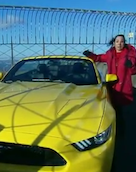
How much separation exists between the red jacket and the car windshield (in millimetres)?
399

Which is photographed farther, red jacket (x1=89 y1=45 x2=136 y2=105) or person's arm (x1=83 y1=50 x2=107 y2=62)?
person's arm (x1=83 y1=50 x2=107 y2=62)

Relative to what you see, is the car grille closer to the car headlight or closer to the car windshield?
the car headlight

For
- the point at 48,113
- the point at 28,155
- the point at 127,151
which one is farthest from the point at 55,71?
the point at 28,155

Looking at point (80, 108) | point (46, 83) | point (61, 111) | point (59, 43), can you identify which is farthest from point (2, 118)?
point (59, 43)

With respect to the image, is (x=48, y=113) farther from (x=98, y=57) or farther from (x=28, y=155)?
(x=98, y=57)

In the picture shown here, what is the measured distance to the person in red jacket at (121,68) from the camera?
4.61m

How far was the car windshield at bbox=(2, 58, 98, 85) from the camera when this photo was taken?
428cm

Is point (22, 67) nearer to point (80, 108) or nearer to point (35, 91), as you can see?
point (35, 91)

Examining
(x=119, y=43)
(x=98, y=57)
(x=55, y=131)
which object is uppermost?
(x=119, y=43)

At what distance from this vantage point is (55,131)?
8.20ft

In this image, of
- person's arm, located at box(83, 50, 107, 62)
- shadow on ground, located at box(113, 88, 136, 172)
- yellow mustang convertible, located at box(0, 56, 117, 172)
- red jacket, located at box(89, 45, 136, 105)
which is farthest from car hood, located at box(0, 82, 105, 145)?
person's arm, located at box(83, 50, 107, 62)

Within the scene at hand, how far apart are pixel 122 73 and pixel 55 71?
1096 mm

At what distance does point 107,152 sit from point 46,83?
176cm

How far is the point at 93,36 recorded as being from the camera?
30.0 feet
